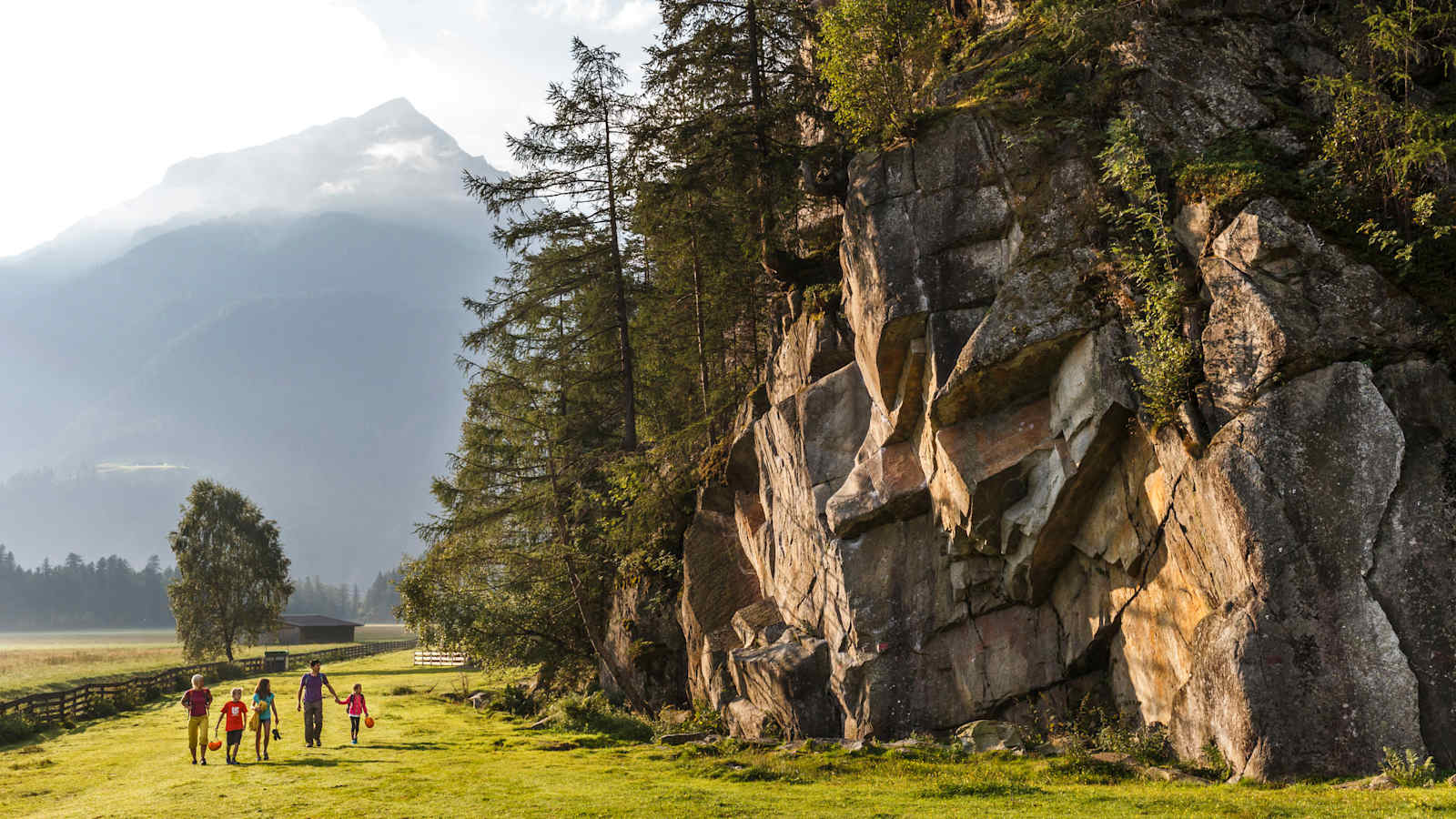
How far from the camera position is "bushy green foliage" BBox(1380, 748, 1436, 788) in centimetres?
1106

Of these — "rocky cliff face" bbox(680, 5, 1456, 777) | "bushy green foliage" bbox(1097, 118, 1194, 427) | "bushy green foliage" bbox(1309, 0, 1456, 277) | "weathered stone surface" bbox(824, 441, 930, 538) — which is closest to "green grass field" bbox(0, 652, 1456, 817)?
"rocky cliff face" bbox(680, 5, 1456, 777)

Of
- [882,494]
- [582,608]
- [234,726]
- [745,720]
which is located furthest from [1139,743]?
[234,726]

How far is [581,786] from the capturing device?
1566cm

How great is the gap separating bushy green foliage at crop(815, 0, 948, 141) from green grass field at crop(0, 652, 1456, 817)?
14402mm

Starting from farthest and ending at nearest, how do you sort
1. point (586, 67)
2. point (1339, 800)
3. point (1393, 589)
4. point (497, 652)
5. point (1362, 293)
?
point (586, 67)
point (497, 652)
point (1362, 293)
point (1393, 589)
point (1339, 800)

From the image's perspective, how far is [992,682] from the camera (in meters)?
17.8

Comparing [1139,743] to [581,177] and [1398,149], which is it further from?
[581,177]

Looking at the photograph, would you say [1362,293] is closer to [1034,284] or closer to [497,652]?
[1034,284]

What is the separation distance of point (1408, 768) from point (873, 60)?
1759cm

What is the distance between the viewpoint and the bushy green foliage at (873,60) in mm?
20672

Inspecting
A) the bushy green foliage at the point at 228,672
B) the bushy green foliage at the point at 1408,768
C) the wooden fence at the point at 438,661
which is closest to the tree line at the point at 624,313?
the bushy green foliage at the point at 1408,768

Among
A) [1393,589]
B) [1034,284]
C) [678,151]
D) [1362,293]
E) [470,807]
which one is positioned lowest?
[470,807]

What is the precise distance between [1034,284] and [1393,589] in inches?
313

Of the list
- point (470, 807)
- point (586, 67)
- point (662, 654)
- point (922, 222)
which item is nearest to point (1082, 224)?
point (922, 222)
